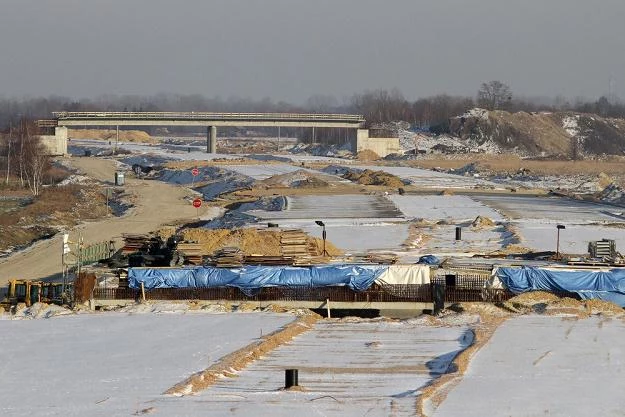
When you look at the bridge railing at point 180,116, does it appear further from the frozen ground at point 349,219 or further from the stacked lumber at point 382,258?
the stacked lumber at point 382,258

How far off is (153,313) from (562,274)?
30.8ft

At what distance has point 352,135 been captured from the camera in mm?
111125

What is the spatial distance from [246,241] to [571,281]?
1052cm

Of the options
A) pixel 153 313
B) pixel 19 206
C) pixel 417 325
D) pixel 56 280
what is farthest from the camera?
pixel 19 206

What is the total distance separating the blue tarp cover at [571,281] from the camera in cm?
Result: 2622

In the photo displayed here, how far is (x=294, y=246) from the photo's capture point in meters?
31.1

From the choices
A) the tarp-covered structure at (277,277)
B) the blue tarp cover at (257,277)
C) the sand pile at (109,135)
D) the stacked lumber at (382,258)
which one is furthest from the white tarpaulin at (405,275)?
the sand pile at (109,135)

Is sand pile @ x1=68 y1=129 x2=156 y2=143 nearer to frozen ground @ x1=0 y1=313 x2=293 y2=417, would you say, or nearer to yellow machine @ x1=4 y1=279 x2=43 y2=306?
yellow machine @ x1=4 y1=279 x2=43 y2=306

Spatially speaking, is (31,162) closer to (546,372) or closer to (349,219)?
(349,219)

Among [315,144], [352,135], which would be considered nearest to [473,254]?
[352,135]

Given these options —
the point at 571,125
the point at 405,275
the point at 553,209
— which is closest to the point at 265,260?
the point at 405,275

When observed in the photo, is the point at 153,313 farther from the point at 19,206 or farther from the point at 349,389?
the point at 19,206

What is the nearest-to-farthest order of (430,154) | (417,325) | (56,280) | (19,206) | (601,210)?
(417,325) < (56,280) < (601,210) < (19,206) < (430,154)

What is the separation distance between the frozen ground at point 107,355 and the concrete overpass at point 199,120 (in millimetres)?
71870
